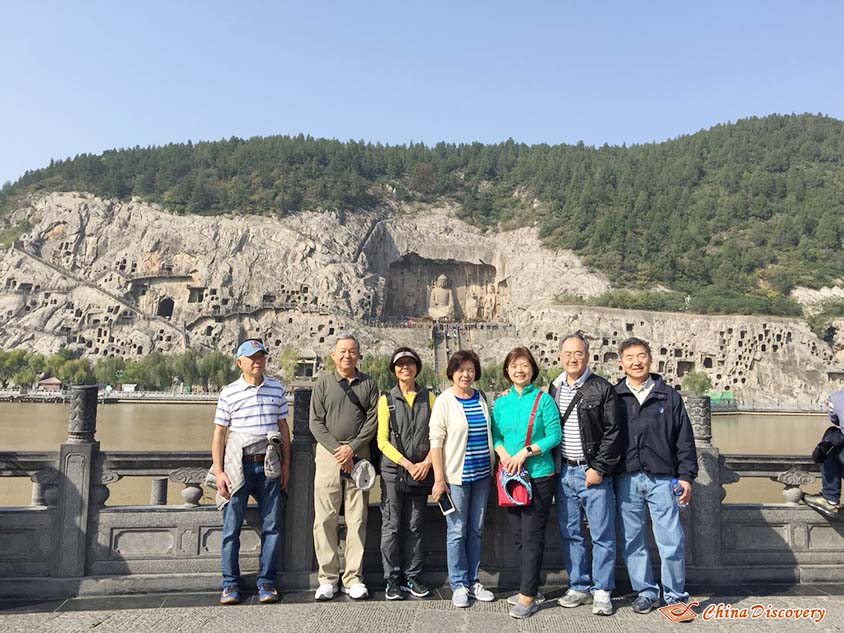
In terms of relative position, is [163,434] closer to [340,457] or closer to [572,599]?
[340,457]

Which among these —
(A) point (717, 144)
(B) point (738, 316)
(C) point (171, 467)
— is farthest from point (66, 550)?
(A) point (717, 144)

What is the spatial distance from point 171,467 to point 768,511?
5267mm

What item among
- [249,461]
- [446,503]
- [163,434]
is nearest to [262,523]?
[249,461]

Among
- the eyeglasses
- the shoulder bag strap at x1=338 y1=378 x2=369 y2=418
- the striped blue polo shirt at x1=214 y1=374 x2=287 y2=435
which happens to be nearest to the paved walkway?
the striped blue polo shirt at x1=214 y1=374 x2=287 y2=435

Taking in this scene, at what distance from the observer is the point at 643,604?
13.4 feet

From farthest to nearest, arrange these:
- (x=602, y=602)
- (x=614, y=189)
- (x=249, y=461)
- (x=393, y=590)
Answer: (x=614, y=189)
(x=249, y=461)
(x=393, y=590)
(x=602, y=602)

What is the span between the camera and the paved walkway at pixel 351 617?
3748 mm

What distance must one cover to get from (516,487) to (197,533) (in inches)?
103

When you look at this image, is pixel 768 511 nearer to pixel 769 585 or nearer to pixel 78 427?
pixel 769 585

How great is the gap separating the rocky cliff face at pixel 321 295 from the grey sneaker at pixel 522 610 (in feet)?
152

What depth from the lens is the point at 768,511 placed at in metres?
4.97

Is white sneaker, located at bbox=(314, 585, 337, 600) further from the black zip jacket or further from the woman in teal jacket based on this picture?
the black zip jacket

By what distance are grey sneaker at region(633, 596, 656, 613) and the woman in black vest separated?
1.54 metres

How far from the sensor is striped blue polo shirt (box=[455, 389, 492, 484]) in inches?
165
